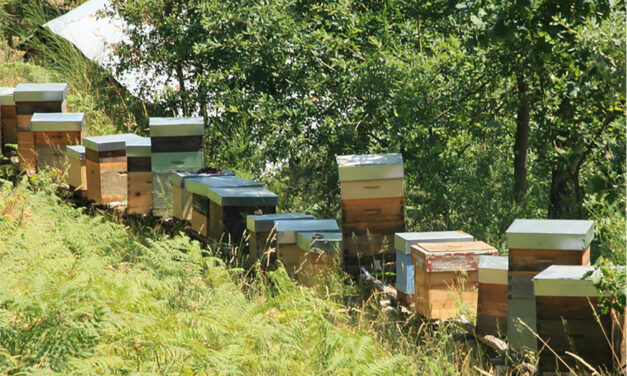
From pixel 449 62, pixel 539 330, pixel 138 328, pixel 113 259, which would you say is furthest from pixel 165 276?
pixel 449 62

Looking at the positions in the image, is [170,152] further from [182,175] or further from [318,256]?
[318,256]

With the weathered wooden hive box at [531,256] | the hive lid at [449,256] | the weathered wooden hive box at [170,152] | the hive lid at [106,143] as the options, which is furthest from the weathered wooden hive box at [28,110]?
the weathered wooden hive box at [531,256]

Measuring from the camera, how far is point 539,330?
4277 mm

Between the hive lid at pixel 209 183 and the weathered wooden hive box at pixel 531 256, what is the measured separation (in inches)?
115

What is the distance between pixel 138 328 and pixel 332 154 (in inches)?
195

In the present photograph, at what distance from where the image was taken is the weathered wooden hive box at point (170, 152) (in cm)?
754

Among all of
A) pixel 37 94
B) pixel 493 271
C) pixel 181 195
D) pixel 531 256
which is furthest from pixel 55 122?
pixel 531 256

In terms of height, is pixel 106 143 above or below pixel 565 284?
above

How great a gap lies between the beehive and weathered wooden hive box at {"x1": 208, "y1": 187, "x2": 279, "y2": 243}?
202 centimetres

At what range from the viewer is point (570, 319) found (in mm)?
4254

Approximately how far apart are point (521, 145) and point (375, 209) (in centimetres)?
281

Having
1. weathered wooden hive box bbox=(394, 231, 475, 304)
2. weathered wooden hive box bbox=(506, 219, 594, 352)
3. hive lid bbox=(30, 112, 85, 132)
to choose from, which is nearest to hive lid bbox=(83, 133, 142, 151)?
hive lid bbox=(30, 112, 85, 132)

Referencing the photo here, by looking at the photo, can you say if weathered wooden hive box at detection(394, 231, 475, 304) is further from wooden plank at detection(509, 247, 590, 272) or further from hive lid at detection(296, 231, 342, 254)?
wooden plank at detection(509, 247, 590, 272)

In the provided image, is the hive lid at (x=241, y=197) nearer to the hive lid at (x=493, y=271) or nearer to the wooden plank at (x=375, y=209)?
the wooden plank at (x=375, y=209)
